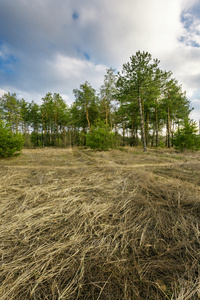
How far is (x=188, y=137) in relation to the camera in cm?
1362

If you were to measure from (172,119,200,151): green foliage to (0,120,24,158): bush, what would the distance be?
1668 cm

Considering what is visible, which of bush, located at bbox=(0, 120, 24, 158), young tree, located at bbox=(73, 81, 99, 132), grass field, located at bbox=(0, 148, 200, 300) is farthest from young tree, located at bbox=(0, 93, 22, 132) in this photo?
grass field, located at bbox=(0, 148, 200, 300)

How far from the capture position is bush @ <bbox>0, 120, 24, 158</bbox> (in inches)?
309

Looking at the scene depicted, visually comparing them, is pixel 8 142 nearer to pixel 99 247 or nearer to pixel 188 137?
pixel 99 247

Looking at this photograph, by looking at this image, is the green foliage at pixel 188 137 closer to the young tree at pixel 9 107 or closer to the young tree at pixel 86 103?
the young tree at pixel 86 103

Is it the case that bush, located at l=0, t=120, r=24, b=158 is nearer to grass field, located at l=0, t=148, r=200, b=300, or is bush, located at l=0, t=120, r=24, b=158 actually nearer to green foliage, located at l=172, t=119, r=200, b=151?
grass field, located at l=0, t=148, r=200, b=300

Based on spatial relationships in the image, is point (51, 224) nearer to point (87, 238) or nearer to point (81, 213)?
point (81, 213)

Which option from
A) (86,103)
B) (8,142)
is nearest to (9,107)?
(86,103)

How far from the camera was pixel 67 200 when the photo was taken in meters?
2.16

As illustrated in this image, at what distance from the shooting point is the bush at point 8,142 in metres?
7.85

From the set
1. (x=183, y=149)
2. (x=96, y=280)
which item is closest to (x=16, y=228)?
(x=96, y=280)

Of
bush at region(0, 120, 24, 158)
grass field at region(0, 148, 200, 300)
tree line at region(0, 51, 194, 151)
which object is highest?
tree line at region(0, 51, 194, 151)

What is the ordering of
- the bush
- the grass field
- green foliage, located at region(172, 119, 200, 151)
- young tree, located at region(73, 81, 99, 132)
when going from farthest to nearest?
young tree, located at region(73, 81, 99, 132), green foliage, located at region(172, 119, 200, 151), the bush, the grass field

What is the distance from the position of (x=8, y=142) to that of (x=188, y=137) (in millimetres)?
17591
